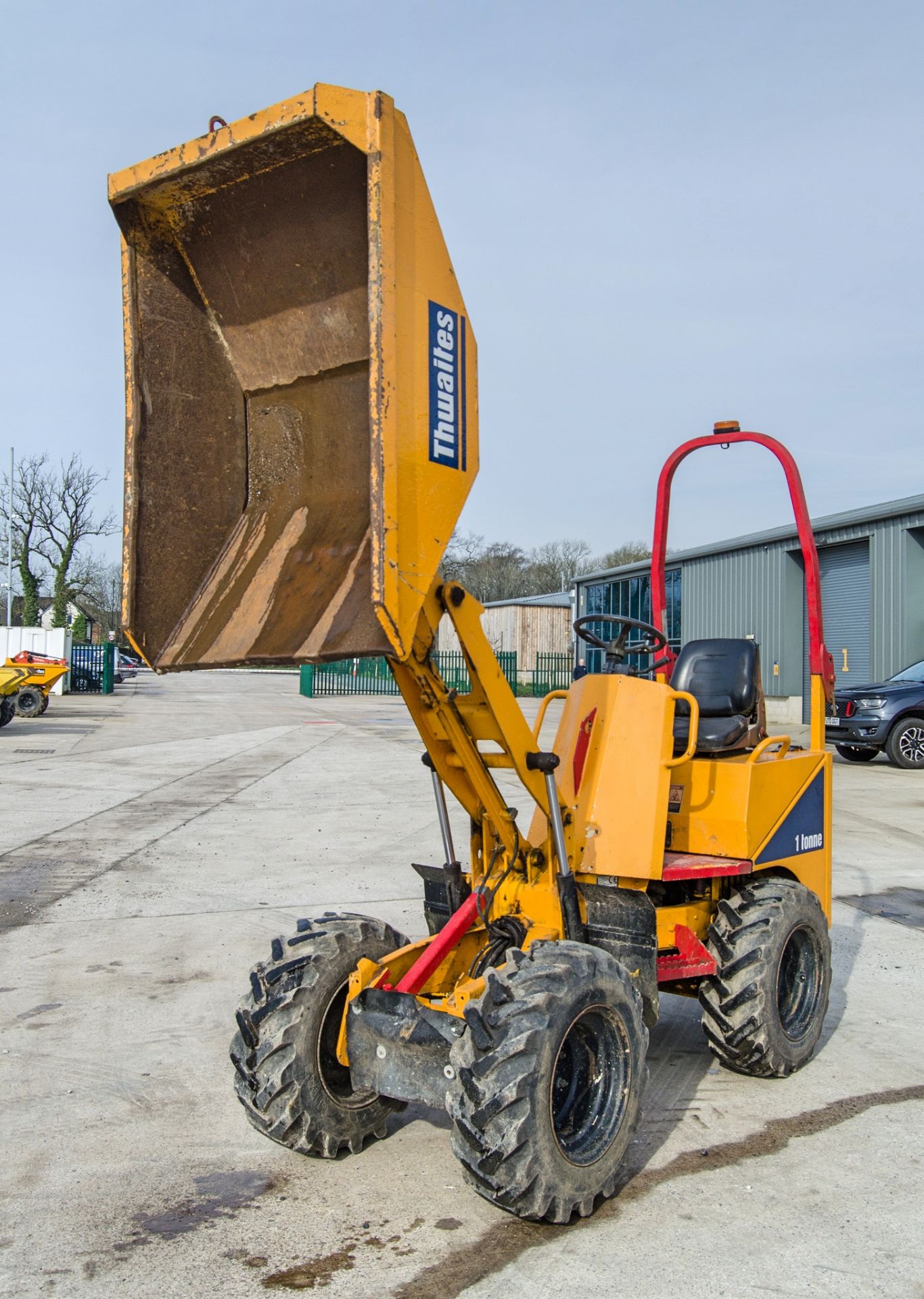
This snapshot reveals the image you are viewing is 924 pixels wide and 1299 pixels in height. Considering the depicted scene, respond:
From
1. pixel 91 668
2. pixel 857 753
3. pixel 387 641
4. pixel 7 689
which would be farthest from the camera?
pixel 91 668

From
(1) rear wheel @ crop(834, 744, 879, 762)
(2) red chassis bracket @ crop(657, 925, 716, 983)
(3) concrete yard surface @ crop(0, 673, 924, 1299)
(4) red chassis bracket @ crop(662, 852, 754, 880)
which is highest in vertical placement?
(4) red chassis bracket @ crop(662, 852, 754, 880)

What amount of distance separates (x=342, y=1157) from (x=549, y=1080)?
105 cm

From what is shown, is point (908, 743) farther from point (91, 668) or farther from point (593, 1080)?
point (91, 668)

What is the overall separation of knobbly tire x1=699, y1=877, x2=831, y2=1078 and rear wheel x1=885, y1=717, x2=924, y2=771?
1290cm

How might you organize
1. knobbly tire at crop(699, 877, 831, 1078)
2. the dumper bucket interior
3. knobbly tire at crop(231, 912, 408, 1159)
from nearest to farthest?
the dumper bucket interior
knobbly tire at crop(231, 912, 408, 1159)
knobbly tire at crop(699, 877, 831, 1078)

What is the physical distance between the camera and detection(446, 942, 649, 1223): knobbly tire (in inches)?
121

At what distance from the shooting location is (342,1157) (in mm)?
3787

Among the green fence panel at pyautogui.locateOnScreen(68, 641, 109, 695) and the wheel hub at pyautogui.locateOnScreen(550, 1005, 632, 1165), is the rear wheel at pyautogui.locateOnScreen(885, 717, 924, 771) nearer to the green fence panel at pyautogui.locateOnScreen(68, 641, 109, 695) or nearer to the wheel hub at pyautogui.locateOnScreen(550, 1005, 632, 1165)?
the wheel hub at pyautogui.locateOnScreen(550, 1005, 632, 1165)

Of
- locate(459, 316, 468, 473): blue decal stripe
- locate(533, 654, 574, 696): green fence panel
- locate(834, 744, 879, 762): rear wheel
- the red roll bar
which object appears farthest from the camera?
locate(533, 654, 574, 696): green fence panel

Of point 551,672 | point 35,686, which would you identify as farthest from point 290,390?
point 551,672

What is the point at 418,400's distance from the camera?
303 centimetres

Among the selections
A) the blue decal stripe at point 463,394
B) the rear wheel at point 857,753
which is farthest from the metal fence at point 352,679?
the blue decal stripe at point 463,394

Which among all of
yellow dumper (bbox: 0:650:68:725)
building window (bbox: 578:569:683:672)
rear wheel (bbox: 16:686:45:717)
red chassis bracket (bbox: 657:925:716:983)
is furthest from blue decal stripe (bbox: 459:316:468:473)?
building window (bbox: 578:569:683:672)

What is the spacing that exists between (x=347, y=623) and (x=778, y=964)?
242cm
